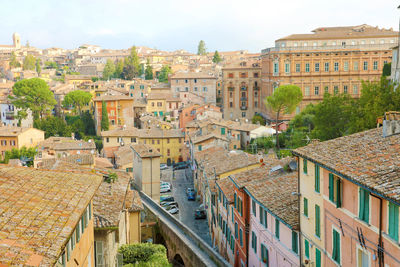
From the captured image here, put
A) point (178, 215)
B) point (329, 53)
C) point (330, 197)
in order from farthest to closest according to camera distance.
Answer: point (329, 53) → point (178, 215) → point (330, 197)

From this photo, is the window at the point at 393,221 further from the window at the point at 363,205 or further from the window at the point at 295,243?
the window at the point at 295,243

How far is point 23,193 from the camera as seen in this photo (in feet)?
32.4

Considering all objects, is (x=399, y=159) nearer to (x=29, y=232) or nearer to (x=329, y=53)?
(x=29, y=232)

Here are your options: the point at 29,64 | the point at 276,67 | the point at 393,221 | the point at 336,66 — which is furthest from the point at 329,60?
the point at 29,64

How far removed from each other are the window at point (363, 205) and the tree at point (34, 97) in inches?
3085

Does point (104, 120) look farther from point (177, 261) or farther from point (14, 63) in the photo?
point (14, 63)

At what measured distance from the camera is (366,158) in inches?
488

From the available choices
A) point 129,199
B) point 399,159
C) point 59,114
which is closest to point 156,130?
point 59,114

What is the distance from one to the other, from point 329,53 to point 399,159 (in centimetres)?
6476

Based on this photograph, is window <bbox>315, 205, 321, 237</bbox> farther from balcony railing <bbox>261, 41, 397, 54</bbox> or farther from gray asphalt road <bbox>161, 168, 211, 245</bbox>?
balcony railing <bbox>261, 41, 397, 54</bbox>

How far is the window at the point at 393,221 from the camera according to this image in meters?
10.0

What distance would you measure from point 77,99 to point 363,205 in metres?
77.5

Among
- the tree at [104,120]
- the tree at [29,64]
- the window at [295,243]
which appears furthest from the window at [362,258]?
the tree at [29,64]

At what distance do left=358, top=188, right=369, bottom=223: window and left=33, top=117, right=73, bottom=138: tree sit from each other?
226 ft
